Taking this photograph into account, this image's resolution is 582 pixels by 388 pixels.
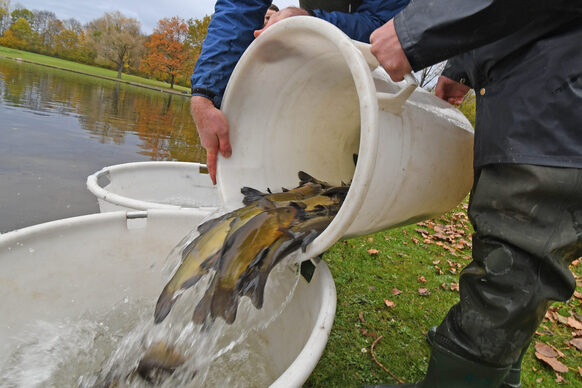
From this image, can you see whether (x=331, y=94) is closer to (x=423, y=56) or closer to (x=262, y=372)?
(x=423, y=56)

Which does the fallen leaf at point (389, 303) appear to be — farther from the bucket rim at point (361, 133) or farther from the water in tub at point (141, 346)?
the bucket rim at point (361, 133)

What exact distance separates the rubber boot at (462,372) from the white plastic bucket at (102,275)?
495 millimetres

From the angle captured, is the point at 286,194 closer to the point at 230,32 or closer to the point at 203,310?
the point at 203,310

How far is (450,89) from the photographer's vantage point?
1966 millimetres

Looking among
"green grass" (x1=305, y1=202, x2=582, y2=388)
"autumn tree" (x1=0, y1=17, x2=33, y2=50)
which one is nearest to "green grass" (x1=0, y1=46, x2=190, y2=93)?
"autumn tree" (x1=0, y1=17, x2=33, y2=50)

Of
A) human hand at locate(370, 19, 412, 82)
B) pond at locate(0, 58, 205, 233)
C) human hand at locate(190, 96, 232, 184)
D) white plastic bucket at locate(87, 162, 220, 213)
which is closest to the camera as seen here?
human hand at locate(370, 19, 412, 82)

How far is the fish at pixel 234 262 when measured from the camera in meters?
1.15

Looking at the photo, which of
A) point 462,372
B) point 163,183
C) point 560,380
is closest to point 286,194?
point 462,372

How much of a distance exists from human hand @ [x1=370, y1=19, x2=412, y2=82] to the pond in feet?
10.2

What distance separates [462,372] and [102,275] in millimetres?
1686

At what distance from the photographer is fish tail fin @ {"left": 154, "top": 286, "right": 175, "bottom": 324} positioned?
1.24m

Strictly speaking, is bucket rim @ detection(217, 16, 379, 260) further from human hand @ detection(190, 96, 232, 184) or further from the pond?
the pond

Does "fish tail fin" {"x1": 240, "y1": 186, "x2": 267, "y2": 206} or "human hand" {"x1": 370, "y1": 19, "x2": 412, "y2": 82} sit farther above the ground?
"human hand" {"x1": 370, "y1": 19, "x2": 412, "y2": 82}

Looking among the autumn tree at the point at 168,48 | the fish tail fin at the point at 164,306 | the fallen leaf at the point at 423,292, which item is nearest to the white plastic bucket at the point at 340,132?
the fish tail fin at the point at 164,306
